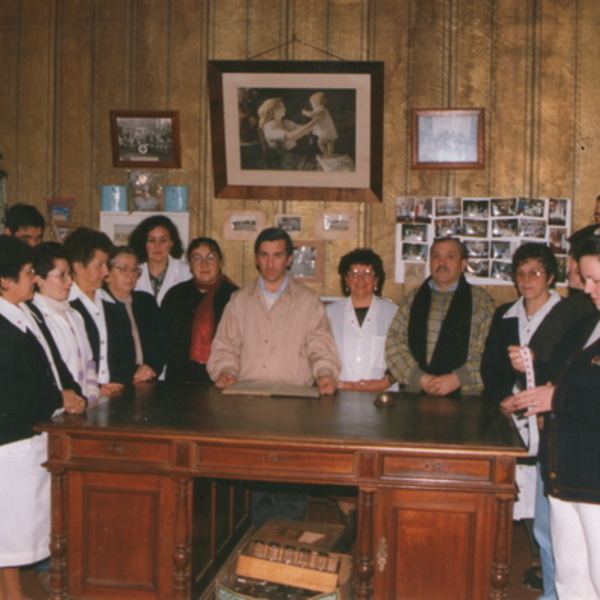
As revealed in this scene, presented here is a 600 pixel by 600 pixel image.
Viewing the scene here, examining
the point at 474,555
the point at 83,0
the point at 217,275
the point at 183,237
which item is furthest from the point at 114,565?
the point at 83,0

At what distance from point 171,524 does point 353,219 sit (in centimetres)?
268

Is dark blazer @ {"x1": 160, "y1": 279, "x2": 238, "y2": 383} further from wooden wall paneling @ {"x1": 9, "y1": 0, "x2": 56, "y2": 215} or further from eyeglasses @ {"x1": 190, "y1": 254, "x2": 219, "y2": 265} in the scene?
wooden wall paneling @ {"x1": 9, "y1": 0, "x2": 56, "y2": 215}

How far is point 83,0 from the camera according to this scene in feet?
16.9

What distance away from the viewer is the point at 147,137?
5074 millimetres

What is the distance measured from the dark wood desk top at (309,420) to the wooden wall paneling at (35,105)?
2439 mm

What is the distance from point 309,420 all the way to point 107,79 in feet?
10.7

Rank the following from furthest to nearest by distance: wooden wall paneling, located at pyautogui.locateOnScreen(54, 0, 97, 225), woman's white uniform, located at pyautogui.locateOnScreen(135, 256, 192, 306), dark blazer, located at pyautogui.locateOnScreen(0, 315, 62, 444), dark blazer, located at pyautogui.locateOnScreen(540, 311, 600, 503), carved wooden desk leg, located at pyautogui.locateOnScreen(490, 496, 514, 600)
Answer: wooden wall paneling, located at pyautogui.locateOnScreen(54, 0, 97, 225)
woman's white uniform, located at pyautogui.locateOnScreen(135, 256, 192, 306)
dark blazer, located at pyautogui.locateOnScreen(0, 315, 62, 444)
carved wooden desk leg, located at pyautogui.locateOnScreen(490, 496, 514, 600)
dark blazer, located at pyautogui.locateOnScreen(540, 311, 600, 503)

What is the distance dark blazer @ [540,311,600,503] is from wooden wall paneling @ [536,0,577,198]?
2494 millimetres

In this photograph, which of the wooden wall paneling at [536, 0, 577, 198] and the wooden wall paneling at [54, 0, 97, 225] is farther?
the wooden wall paneling at [54, 0, 97, 225]

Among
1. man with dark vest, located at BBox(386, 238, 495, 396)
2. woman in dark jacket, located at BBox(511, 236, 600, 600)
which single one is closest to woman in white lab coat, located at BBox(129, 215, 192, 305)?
man with dark vest, located at BBox(386, 238, 495, 396)

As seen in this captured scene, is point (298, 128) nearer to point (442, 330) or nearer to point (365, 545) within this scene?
point (442, 330)

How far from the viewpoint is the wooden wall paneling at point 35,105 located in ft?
17.0

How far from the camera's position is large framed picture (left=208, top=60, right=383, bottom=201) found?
4867mm

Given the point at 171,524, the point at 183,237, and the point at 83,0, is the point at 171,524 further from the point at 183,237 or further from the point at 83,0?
the point at 83,0
